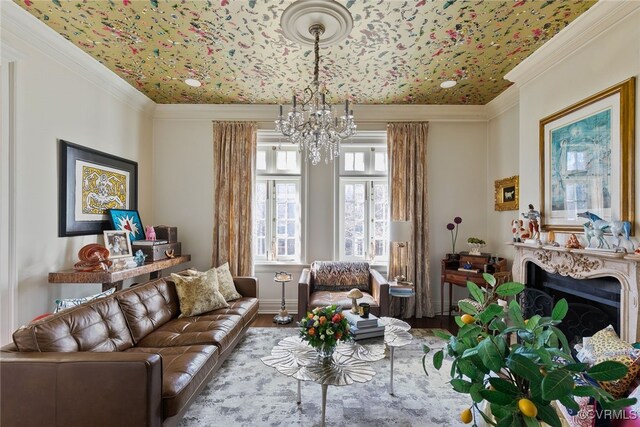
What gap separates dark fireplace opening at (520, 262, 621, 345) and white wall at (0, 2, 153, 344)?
15.7 feet

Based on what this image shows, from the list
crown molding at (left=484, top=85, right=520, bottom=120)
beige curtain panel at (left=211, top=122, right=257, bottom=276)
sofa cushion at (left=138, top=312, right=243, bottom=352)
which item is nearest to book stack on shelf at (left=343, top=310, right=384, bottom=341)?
sofa cushion at (left=138, top=312, right=243, bottom=352)

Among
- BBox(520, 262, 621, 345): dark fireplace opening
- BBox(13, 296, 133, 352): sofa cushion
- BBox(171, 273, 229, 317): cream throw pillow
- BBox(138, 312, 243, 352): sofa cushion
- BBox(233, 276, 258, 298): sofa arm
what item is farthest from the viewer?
BBox(233, 276, 258, 298): sofa arm

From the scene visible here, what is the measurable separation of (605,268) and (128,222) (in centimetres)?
494

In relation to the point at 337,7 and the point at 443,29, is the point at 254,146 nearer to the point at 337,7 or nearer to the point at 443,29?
the point at 337,7

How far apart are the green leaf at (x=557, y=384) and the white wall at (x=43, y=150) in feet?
11.6

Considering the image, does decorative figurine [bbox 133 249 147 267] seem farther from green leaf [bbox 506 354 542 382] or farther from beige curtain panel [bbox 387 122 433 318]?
green leaf [bbox 506 354 542 382]

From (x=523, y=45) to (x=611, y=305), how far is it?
8.09ft

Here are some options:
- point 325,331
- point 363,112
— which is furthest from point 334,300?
point 363,112

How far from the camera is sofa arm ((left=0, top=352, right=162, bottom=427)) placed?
5.20 ft

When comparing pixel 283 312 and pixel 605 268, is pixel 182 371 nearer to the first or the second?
pixel 283 312

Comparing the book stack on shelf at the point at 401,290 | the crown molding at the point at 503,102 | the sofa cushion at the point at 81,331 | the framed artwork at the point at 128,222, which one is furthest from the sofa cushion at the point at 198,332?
the crown molding at the point at 503,102

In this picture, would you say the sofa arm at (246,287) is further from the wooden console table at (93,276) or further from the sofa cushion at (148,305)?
the wooden console table at (93,276)

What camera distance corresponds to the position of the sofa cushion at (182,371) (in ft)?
5.76

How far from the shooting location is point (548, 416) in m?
0.57
